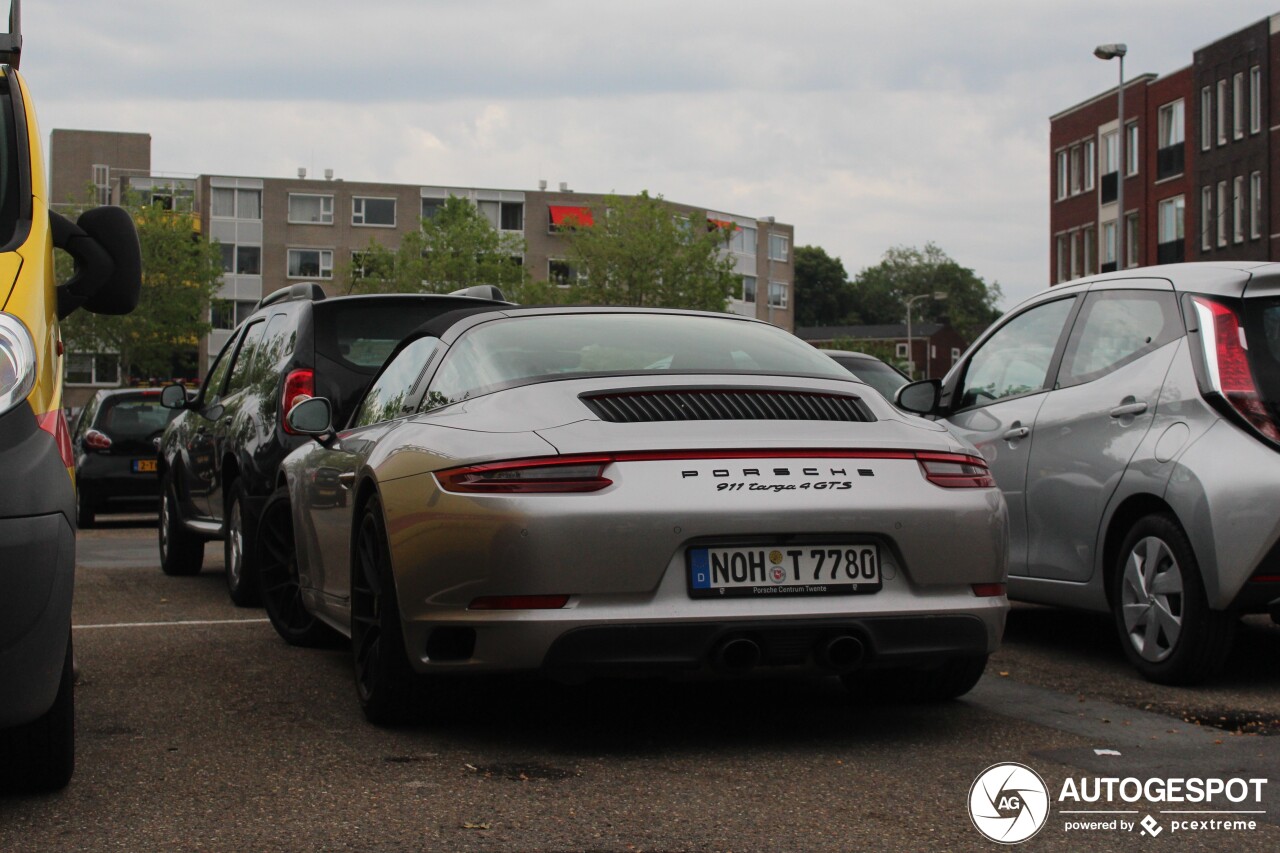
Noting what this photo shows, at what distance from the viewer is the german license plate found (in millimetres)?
4785

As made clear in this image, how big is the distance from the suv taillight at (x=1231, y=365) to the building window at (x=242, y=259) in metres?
90.7

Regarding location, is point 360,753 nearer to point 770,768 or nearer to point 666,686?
point 770,768

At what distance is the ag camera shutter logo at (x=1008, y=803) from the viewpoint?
13.3 feet

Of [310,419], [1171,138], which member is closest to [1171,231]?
[1171,138]

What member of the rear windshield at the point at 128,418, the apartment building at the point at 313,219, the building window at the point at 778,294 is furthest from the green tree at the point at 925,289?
the rear windshield at the point at 128,418

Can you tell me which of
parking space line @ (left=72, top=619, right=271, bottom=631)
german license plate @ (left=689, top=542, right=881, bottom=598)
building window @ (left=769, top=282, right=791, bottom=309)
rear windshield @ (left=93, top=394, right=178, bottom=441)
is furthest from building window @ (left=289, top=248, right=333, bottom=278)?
german license plate @ (left=689, top=542, right=881, bottom=598)

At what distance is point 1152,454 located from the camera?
257 inches

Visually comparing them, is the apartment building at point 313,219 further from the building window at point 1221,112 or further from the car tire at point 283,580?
the car tire at point 283,580

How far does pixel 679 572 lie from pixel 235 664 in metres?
2.96

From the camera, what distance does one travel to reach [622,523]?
4.69 meters

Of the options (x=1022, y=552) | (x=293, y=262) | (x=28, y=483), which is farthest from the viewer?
(x=293, y=262)

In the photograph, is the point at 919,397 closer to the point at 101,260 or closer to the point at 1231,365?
the point at 1231,365

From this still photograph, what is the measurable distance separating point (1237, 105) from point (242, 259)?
58293 millimetres

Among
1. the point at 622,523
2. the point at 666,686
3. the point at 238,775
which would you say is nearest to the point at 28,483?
the point at 238,775
